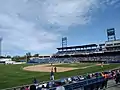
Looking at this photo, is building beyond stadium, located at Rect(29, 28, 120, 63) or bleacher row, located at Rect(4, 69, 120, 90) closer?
bleacher row, located at Rect(4, 69, 120, 90)

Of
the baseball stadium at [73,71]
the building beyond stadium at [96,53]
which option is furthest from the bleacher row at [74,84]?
the building beyond stadium at [96,53]

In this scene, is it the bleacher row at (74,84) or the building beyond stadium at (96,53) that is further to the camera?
the building beyond stadium at (96,53)

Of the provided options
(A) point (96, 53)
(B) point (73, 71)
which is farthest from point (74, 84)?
(A) point (96, 53)

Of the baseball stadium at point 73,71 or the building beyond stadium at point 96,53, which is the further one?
the building beyond stadium at point 96,53

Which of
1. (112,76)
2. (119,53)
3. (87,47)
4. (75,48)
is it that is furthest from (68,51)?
(112,76)

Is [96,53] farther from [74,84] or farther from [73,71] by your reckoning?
[74,84]

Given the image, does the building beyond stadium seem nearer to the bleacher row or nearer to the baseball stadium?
the baseball stadium

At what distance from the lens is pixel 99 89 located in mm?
18453

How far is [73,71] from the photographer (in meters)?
42.7

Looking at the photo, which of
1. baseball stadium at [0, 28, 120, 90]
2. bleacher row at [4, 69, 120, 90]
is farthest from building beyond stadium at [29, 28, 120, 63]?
bleacher row at [4, 69, 120, 90]

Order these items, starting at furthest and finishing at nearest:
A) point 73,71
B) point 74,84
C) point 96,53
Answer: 1. point 96,53
2. point 73,71
3. point 74,84

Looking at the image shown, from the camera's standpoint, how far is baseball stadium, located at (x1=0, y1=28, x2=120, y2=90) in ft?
56.4

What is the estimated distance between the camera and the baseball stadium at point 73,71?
56.4 feet

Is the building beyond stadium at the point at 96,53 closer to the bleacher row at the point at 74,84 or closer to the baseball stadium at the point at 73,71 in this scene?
the baseball stadium at the point at 73,71
